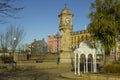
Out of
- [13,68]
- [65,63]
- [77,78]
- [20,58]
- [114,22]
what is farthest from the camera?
[20,58]

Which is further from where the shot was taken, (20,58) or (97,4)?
(20,58)

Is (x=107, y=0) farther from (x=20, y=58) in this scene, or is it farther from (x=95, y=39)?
(x=20, y=58)

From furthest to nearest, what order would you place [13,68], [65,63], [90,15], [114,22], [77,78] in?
[65,63]
[13,68]
[90,15]
[114,22]
[77,78]

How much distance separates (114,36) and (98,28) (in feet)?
5.68

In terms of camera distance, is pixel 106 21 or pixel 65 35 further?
pixel 65 35

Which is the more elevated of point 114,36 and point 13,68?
point 114,36

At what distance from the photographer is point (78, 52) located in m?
31.8

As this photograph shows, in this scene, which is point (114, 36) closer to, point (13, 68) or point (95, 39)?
point (95, 39)

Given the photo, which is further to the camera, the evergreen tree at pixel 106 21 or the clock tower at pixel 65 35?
the clock tower at pixel 65 35

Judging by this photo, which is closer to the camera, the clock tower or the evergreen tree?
the evergreen tree

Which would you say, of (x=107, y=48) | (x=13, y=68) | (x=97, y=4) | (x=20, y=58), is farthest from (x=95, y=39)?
(x=20, y=58)

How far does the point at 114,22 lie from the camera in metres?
28.7

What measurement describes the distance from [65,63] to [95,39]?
59.6 ft

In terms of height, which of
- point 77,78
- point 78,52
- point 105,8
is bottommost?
point 77,78
